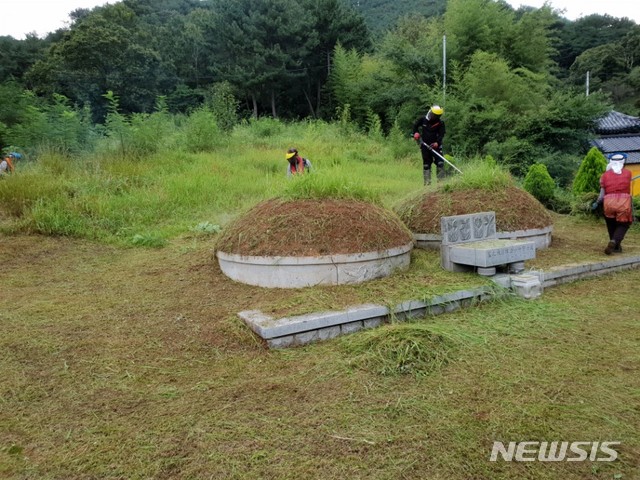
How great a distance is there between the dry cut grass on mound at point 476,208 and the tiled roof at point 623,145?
53.9 feet

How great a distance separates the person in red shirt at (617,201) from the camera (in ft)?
18.6

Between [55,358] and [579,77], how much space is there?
41.5m

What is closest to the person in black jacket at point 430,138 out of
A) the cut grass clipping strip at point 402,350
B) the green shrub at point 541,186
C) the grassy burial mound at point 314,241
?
the green shrub at point 541,186

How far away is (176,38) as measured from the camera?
96.8 feet

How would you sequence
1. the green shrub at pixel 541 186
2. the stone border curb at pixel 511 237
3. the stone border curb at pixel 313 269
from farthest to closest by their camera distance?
the green shrub at pixel 541 186 → the stone border curb at pixel 511 237 → the stone border curb at pixel 313 269

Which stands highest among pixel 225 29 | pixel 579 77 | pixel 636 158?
pixel 225 29

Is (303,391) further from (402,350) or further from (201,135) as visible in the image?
(201,135)

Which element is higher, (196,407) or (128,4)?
(128,4)

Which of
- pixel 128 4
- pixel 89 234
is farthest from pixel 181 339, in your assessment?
pixel 128 4

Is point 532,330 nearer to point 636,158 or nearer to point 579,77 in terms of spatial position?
point 636,158

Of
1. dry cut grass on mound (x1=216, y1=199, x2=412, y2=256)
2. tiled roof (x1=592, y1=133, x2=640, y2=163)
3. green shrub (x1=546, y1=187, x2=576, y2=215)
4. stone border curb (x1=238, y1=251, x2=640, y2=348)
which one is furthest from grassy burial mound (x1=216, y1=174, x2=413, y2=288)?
tiled roof (x1=592, y1=133, x2=640, y2=163)

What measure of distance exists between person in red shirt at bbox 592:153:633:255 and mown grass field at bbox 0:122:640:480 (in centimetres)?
62

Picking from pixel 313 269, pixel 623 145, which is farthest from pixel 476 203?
pixel 623 145

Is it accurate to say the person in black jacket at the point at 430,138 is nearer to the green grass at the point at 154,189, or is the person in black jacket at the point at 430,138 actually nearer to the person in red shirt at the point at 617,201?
the green grass at the point at 154,189
